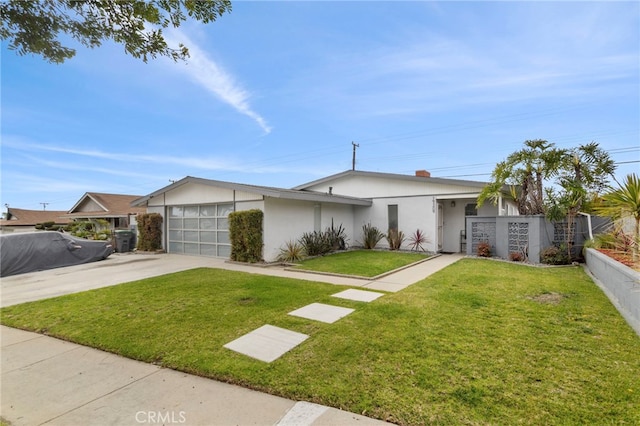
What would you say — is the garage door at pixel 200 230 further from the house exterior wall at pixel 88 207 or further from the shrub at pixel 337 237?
the house exterior wall at pixel 88 207

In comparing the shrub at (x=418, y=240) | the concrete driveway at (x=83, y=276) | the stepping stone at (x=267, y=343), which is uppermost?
the shrub at (x=418, y=240)

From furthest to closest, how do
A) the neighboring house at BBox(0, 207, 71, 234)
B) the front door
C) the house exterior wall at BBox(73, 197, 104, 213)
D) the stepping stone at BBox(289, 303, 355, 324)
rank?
1. the neighboring house at BBox(0, 207, 71, 234)
2. the house exterior wall at BBox(73, 197, 104, 213)
3. the front door
4. the stepping stone at BBox(289, 303, 355, 324)

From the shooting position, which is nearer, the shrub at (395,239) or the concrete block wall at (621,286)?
the concrete block wall at (621,286)

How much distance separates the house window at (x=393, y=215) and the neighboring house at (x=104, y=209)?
18911 mm

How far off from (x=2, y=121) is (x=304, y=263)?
838 centimetres

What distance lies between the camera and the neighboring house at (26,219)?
106 ft

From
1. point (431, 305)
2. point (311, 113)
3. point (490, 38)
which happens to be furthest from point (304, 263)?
point (311, 113)

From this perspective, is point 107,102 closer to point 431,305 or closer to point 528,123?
point 431,305

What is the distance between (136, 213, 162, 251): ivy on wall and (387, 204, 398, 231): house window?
11.1m

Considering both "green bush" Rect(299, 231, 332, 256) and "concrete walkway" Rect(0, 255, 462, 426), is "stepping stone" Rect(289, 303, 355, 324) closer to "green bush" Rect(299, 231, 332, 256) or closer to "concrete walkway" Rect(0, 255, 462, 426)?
"concrete walkway" Rect(0, 255, 462, 426)

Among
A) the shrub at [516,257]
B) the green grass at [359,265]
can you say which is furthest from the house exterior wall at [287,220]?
the shrub at [516,257]

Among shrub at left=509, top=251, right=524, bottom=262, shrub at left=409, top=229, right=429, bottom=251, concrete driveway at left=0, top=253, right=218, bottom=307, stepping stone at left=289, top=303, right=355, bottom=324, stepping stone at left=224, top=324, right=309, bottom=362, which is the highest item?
shrub at left=409, top=229, right=429, bottom=251

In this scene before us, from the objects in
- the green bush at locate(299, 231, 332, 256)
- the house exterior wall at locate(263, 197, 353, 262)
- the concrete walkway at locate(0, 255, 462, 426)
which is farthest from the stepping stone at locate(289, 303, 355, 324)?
the green bush at locate(299, 231, 332, 256)

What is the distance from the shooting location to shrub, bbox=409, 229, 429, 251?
45.8 ft
